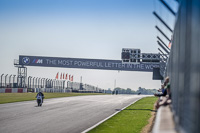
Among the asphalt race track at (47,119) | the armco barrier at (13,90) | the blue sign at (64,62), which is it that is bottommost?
the armco barrier at (13,90)

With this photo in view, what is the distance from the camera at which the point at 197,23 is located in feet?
9.38

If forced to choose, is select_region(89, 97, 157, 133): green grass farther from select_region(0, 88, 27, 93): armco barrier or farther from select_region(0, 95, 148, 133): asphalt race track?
select_region(0, 88, 27, 93): armco barrier

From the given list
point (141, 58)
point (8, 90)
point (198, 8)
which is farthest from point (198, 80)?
point (141, 58)

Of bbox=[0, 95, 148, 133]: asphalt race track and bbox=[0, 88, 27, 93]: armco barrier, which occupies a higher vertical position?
bbox=[0, 95, 148, 133]: asphalt race track

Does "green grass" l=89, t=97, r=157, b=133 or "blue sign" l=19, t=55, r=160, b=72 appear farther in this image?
"blue sign" l=19, t=55, r=160, b=72

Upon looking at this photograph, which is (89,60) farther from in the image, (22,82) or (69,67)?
(22,82)

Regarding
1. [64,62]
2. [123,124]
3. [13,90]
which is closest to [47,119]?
[123,124]

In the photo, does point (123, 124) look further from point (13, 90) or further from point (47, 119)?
point (13, 90)

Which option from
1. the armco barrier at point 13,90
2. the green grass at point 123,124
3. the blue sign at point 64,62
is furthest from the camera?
the blue sign at point 64,62

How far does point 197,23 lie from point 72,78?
272 feet

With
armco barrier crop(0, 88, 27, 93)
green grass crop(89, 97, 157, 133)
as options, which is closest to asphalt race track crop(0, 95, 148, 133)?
green grass crop(89, 97, 157, 133)

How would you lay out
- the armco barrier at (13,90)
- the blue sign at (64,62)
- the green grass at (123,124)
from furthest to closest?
1. the blue sign at (64,62)
2. the armco barrier at (13,90)
3. the green grass at (123,124)

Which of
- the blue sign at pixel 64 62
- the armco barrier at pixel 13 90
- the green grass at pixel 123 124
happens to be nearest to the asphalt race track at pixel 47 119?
the green grass at pixel 123 124

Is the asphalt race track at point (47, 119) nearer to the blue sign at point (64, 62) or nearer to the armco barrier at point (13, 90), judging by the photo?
the armco barrier at point (13, 90)
